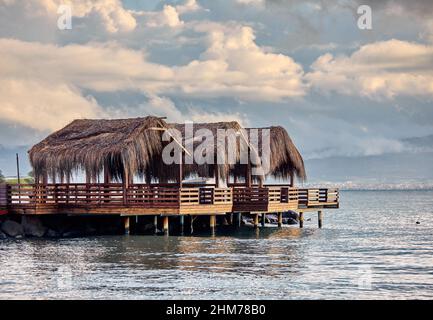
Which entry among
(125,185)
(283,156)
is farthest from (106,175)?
(283,156)

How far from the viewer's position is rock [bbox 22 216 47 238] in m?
42.8

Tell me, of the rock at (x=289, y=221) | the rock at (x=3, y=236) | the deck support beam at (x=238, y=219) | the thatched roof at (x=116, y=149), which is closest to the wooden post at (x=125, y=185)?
the thatched roof at (x=116, y=149)

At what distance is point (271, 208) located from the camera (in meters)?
45.8

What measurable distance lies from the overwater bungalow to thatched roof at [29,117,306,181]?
43 mm

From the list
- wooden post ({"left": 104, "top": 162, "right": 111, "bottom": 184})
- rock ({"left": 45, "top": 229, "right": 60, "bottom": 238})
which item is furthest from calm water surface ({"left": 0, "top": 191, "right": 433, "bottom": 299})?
wooden post ({"left": 104, "top": 162, "right": 111, "bottom": 184})

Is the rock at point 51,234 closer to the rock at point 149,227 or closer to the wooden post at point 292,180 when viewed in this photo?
the rock at point 149,227

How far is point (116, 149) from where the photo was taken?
138ft

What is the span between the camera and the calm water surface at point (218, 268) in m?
27.3

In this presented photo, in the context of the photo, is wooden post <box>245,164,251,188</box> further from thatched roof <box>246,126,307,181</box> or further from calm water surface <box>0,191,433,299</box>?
calm water surface <box>0,191,433,299</box>

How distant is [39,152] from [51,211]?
3.04 metres

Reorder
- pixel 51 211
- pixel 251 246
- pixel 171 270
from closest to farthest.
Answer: pixel 171 270, pixel 251 246, pixel 51 211
